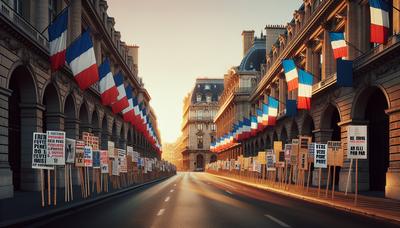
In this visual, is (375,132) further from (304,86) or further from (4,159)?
(4,159)

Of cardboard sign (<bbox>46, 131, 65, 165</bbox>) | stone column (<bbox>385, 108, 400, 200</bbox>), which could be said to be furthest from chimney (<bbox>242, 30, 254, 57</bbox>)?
cardboard sign (<bbox>46, 131, 65, 165</bbox>)

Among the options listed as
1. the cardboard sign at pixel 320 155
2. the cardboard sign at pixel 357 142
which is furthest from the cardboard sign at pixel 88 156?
the cardboard sign at pixel 357 142

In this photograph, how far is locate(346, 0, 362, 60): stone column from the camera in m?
31.3

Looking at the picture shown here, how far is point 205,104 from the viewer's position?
6427 inches

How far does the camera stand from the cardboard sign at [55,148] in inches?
695

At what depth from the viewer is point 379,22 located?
22703 mm

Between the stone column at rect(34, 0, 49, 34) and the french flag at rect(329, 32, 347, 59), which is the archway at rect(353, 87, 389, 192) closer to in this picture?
the french flag at rect(329, 32, 347, 59)

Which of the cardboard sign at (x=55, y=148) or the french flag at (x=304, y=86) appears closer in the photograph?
the cardboard sign at (x=55, y=148)

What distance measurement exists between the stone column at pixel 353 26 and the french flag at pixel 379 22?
831cm

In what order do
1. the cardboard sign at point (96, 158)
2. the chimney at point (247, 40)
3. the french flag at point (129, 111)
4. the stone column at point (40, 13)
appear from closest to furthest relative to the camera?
the cardboard sign at point (96, 158) → the stone column at point (40, 13) → the french flag at point (129, 111) → the chimney at point (247, 40)

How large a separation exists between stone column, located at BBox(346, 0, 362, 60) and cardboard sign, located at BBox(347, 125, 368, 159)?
12.6 metres

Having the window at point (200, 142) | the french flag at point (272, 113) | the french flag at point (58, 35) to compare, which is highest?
the french flag at point (58, 35)

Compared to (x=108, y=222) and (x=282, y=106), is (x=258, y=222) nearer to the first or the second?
(x=108, y=222)

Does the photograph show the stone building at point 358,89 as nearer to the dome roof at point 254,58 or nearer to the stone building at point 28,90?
the stone building at point 28,90
